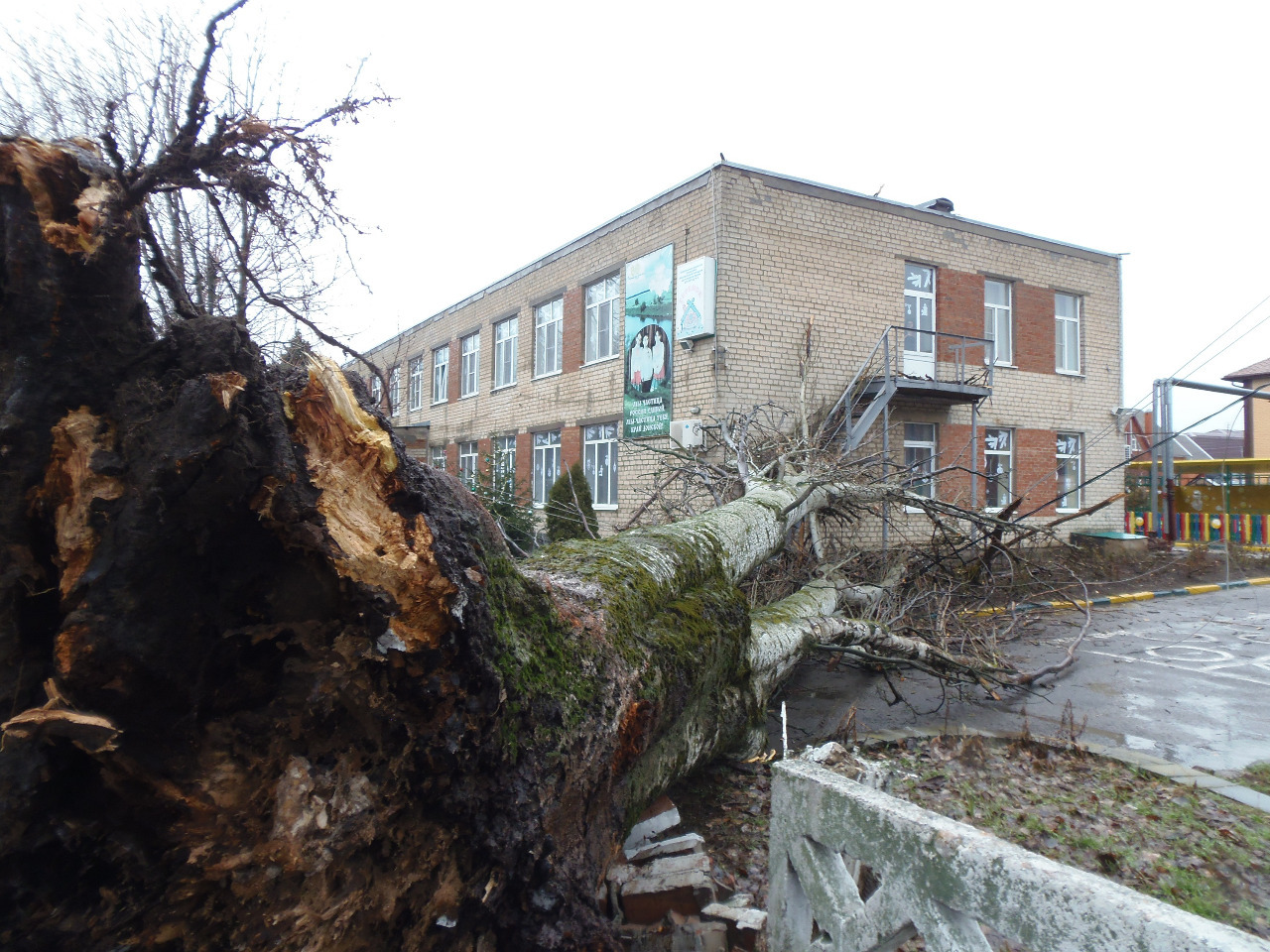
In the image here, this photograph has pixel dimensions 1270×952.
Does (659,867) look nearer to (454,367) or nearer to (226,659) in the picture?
(226,659)

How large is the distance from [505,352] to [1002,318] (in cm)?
1168

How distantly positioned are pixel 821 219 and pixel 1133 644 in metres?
8.16

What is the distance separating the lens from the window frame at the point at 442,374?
A: 867 inches

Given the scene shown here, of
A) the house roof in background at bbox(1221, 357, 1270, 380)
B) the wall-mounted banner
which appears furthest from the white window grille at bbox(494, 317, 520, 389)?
the house roof in background at bbox(1221, 357, 1270, 380)

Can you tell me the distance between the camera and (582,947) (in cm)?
188

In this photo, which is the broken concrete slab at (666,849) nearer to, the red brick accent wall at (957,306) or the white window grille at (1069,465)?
the red brick accent wall at (957,306)

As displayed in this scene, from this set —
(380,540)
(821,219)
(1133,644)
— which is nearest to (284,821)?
(380,540)

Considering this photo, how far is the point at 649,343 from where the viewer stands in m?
13.1

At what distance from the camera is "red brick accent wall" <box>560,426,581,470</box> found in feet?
50.9

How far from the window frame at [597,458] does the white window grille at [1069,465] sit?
30.9 feet

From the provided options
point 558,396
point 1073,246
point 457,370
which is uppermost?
point 1073,246

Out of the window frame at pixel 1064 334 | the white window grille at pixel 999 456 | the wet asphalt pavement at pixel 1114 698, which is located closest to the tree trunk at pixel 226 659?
the wet asphalt pavement at pixel 1114 698

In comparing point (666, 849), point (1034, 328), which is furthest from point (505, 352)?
point (666, 849)

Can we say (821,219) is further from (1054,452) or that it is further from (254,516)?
(254,516)
